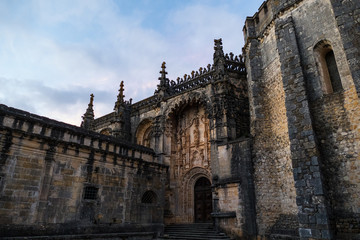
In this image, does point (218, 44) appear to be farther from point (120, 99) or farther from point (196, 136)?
point (120, 99)

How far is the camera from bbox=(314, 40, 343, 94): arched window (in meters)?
9.71

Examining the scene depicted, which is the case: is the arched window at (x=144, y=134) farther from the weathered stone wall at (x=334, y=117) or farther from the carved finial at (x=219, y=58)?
the weathered stone wall at (x=334, y=117)

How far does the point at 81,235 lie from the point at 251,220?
7.41 metres

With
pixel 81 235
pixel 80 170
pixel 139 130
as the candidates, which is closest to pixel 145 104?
pixel 139 130

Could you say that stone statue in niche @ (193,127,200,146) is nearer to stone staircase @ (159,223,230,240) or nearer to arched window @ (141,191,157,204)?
arched window @ (141,191,157,204)

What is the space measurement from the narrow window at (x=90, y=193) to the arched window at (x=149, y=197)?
300cm

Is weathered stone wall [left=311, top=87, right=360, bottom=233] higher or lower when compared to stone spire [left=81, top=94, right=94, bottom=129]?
lower

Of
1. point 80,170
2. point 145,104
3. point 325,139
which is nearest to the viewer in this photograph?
point 325,139

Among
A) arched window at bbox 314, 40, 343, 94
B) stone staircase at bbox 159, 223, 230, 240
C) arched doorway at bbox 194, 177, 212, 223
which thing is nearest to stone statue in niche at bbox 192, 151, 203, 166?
arched doorway at bbox 194, 177, 212, 223

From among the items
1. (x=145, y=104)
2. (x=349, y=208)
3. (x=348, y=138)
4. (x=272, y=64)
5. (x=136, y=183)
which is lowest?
(x=349, y=208)

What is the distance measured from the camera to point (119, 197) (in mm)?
12461

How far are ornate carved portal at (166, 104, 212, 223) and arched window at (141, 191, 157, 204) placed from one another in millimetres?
2464

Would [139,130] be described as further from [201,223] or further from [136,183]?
[201,223]

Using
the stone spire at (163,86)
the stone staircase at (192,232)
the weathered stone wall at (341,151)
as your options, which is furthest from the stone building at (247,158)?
the stone spire at (163,86)
